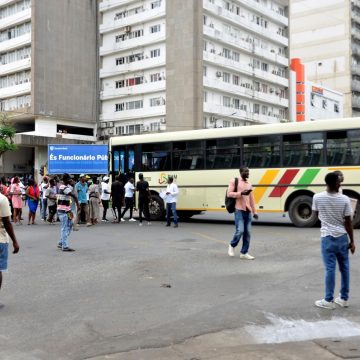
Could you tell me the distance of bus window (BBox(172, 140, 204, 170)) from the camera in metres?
17.7

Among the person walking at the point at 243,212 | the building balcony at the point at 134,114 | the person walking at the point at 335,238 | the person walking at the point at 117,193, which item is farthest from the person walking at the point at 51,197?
the building balcony at the point at 134,114

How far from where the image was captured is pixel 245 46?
193ft

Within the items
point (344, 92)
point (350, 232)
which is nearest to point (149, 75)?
point (344, 92)

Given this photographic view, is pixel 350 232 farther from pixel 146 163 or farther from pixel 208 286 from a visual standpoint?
pixel 146 163

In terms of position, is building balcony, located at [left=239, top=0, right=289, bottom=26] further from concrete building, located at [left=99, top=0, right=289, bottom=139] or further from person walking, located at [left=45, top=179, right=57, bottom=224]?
person walking, located at [left=45, top=179, right=57, bottom=224]

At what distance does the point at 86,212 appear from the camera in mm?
18266

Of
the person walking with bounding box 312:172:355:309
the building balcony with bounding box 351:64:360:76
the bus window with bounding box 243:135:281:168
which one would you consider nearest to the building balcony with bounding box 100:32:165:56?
the building balcony with bounding box 351:64:360:76

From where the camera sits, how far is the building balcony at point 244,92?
178ft

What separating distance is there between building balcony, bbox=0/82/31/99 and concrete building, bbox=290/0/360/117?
1876 inches

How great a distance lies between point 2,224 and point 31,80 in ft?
166

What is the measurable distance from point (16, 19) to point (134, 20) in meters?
13.0

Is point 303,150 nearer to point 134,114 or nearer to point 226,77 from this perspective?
point 134,114

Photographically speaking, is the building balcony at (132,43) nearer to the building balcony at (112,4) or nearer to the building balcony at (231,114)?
the building balcony at (112,4)

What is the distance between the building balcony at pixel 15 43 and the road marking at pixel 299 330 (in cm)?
5433
